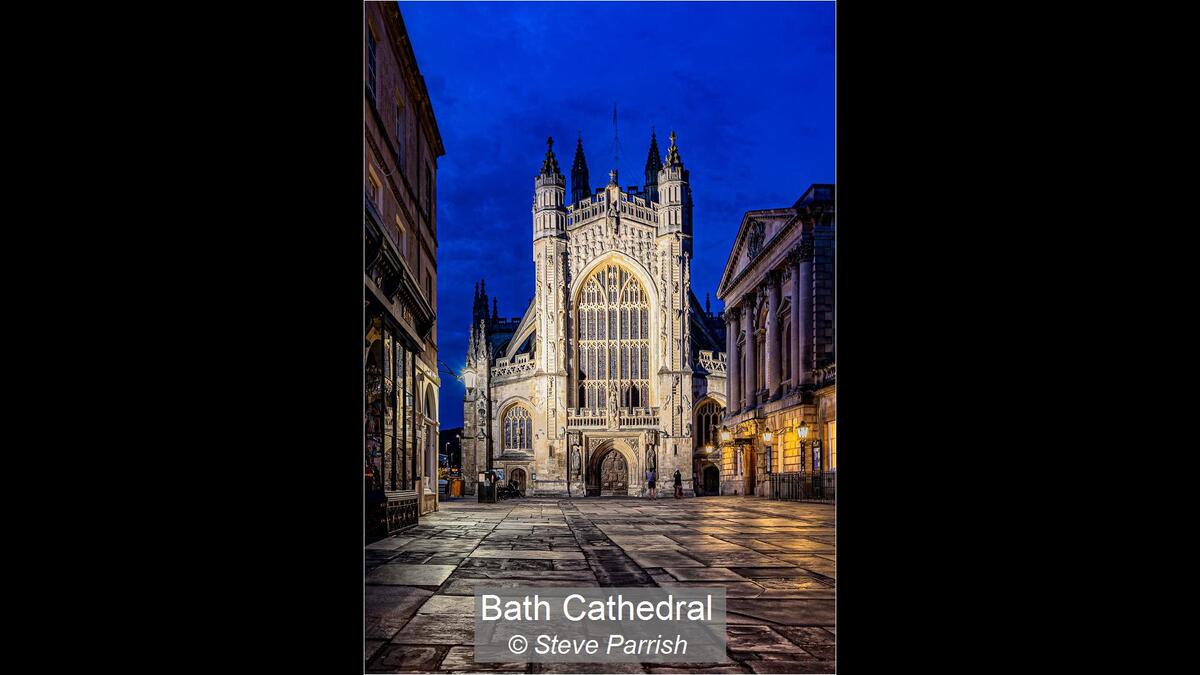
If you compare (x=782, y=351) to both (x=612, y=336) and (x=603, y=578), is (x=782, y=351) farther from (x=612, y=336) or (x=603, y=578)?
(x=603, y=578)

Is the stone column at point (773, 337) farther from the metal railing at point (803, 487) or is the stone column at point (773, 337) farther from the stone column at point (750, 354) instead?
the metal railing at point (803, 487)

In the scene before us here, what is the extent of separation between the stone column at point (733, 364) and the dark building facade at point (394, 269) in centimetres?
1885

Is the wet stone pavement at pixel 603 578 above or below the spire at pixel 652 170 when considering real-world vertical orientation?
below

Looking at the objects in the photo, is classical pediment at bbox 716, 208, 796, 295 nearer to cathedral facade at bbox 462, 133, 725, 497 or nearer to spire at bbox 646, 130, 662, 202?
cathedral facade at bbox 462, 133, 725, 497

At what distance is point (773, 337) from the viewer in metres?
28.6

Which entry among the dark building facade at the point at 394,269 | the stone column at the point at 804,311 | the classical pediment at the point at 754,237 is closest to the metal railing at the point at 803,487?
the stone column at the point at 804,311

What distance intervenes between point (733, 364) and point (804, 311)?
31.7 feet

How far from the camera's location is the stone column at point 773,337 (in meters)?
28.4

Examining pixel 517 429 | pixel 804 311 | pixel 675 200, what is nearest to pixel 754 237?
pixel 804 311

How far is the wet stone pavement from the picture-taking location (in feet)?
11.7
